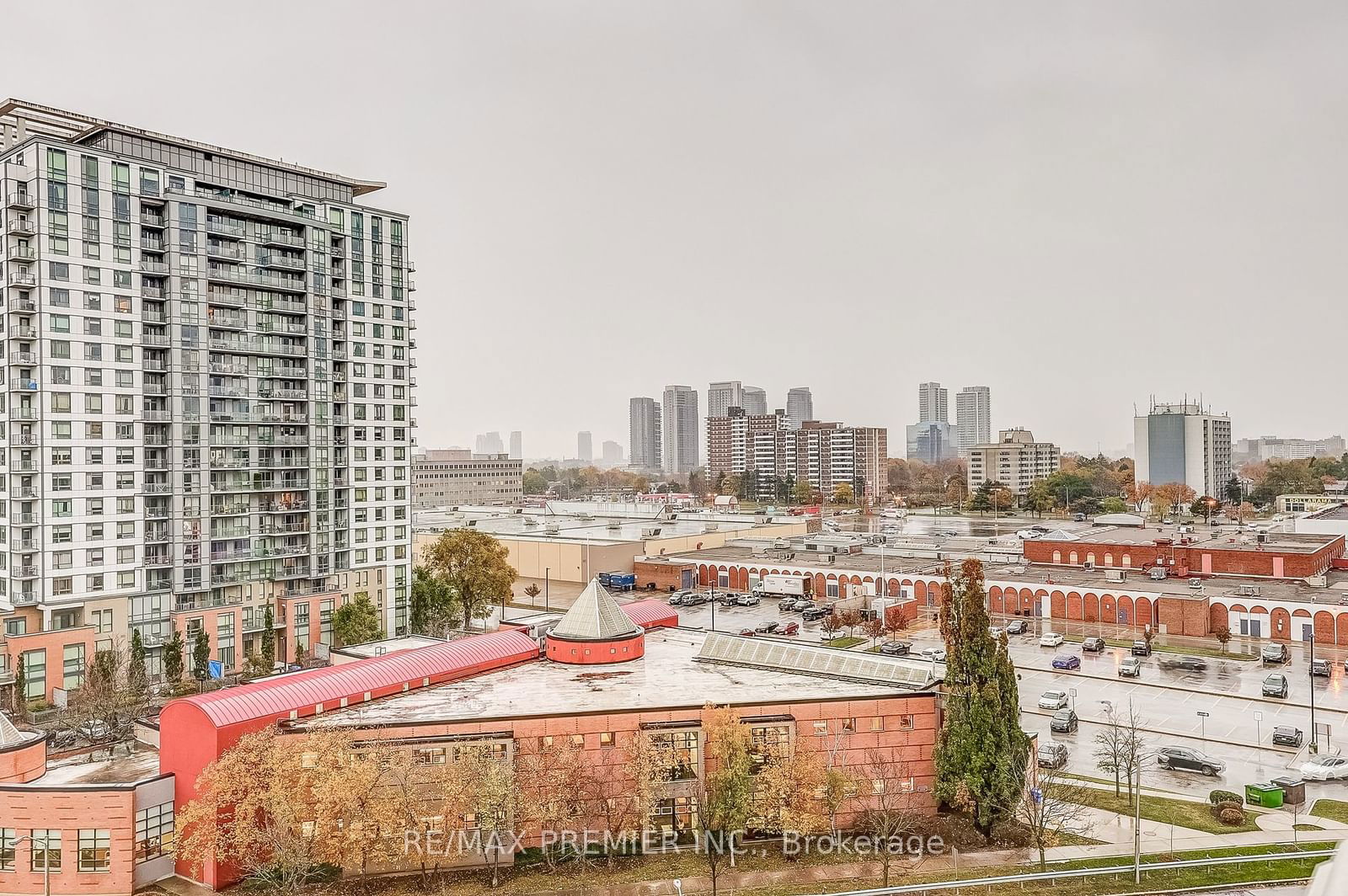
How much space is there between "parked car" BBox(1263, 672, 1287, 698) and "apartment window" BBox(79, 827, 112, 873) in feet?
174

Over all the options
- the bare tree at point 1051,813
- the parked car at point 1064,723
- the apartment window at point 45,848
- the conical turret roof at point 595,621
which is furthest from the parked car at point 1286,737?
the apartment window at point 45,848

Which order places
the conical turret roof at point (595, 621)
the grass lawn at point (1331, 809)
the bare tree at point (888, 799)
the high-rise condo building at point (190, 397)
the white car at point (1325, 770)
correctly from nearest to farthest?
the bare tree at point (888, 799), the grass lawn at point (1331, 809), the white car at point (1325, 770), the conical turret roof at point (595, 621), the high-rise condo building at point (190, 397)

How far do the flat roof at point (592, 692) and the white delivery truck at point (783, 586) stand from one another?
41105 millimetres

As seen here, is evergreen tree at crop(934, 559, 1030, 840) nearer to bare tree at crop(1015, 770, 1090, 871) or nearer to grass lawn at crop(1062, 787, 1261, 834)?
bare tree at crop(1015, 770, 1090, 871)

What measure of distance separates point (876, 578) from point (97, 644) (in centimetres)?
5768

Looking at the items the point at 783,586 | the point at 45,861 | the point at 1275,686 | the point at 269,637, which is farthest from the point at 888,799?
the point at 783,586

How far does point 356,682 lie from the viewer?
3666 centimetres

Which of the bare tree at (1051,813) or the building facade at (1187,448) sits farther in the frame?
the building facade at (1187,448)

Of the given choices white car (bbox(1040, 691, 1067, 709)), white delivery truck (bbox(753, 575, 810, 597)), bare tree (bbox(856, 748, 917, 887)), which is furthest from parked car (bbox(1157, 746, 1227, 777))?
white delivery truck (bbox(753, 575, 810, 597))

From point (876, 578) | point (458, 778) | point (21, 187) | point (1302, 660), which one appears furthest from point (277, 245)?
point (1302, 660)

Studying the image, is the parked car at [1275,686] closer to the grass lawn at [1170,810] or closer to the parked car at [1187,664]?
the parked car at [1187,664]

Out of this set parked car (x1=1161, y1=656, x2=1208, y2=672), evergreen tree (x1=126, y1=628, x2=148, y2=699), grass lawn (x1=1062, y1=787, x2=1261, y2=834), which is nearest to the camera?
grass lawn (x1=1062, y1=787, x2=1261, y2=834)

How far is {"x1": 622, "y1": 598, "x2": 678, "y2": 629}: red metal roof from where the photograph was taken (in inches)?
1977

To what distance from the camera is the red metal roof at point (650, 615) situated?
5022 centimetres
